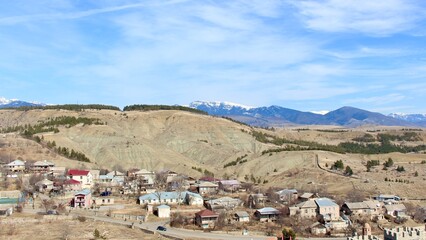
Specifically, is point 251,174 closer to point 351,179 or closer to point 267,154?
point 267,154

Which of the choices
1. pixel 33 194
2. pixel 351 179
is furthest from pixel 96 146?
pixel 351 179

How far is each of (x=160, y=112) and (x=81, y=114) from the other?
27.4m

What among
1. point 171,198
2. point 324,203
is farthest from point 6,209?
point 324,203

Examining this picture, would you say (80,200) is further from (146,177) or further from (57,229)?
(146,177)

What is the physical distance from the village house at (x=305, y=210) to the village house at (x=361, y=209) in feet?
15.9

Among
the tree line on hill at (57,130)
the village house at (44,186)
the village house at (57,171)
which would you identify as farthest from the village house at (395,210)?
the tree line on hill at (57,130)

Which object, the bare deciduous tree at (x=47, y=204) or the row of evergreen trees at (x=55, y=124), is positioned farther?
the row of evergreen trees at (x=55, y=124)

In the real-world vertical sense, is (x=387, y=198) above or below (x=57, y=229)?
above

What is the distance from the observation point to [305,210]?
6034cm

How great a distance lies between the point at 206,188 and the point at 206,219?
23.4 meters

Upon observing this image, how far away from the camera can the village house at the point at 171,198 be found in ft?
215

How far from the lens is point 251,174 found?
10325 cm

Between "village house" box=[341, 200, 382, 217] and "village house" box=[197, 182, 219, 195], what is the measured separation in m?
22.5

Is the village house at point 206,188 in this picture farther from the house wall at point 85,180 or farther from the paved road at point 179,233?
the paved road at point 179,233
